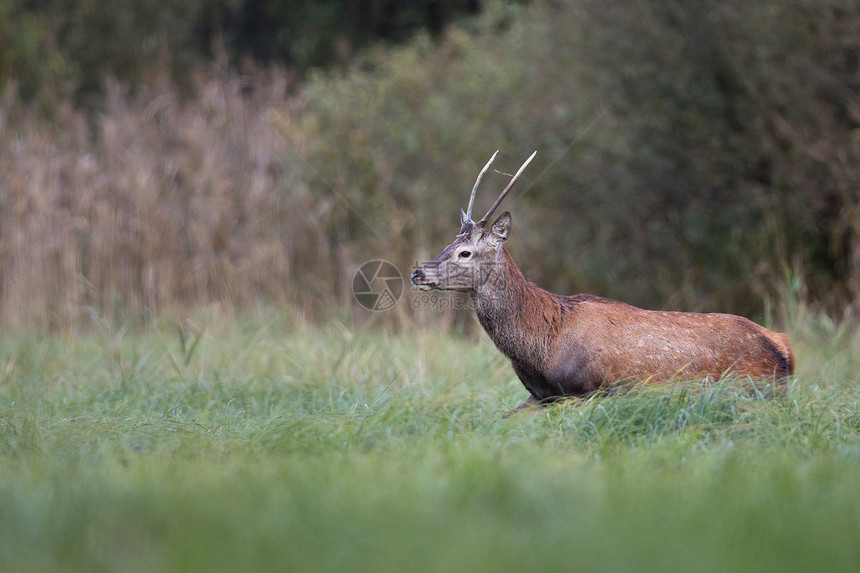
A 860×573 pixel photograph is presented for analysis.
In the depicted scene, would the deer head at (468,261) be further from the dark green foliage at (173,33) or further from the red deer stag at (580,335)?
the dark green foliage at (173,33)

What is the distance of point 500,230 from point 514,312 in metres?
0.52

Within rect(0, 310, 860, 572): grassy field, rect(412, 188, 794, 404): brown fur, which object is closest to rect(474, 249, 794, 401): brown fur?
rect(412, 188, 794, 404): brown fur

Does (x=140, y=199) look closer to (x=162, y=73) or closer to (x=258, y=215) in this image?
(x=258, y=215)

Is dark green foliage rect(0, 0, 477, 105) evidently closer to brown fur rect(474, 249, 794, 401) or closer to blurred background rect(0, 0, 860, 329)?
blurred background rect(0, 0, 860, 329)

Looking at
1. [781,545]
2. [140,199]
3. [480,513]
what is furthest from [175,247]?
[781,545]

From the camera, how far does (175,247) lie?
10.5m

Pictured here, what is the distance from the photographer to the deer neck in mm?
5680

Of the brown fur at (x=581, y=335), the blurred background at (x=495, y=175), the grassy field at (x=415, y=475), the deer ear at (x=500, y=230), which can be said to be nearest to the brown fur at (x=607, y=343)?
the brown fur at (x=581, y=335)

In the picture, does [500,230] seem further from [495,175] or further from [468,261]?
[495,175]

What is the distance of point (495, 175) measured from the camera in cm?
1205

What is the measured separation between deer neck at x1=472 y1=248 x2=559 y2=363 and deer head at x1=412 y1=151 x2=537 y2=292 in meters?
0.04

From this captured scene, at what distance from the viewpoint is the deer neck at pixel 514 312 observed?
224 inches

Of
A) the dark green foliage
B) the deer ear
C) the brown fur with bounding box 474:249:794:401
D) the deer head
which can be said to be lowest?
the brown fur with bounding box 474:249:794:401

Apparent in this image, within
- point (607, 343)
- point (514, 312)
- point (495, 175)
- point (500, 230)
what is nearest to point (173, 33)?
point (495, 175)
